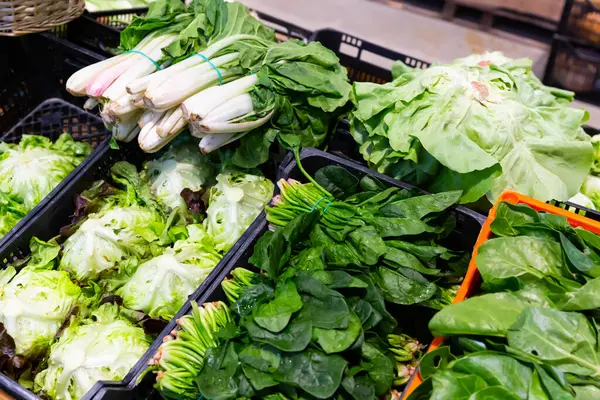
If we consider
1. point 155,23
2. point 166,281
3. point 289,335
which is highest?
point 155,23

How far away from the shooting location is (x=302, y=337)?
125 cm

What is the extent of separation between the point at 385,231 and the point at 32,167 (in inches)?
58.7

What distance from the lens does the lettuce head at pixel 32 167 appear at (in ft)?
6.93

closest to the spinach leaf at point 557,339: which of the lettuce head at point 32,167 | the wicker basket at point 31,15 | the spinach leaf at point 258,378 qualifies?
the spinach leaf at point 258,378

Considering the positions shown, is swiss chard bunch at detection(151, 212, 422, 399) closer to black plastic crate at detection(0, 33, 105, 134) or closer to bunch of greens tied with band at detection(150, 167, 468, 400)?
bunch of greens tied with band at detection(150, 167, 468, 400)

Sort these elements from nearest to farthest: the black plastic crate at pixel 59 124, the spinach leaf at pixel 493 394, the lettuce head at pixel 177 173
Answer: the spinach leaf at pixel 493 394, the lettuce head at pixel 177 173, the black plastic crate at pixel 59 124

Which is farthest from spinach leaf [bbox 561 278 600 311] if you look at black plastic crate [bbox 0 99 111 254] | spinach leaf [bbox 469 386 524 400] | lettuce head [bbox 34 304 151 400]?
black plastic crate [bbox 0 99 111 254]

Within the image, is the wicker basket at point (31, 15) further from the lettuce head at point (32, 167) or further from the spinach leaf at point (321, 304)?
the spinach leaf at point (321, 304)

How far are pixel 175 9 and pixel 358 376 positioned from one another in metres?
1.70

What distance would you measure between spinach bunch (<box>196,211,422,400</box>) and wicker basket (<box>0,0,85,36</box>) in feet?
4.87

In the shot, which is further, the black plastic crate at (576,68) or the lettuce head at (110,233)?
the black plastic crate at (576,68)

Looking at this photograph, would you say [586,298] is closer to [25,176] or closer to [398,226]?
[398,226]

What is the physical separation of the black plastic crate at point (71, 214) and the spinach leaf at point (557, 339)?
35.8 inches

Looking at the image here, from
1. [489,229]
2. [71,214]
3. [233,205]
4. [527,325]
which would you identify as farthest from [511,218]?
[71,214]
